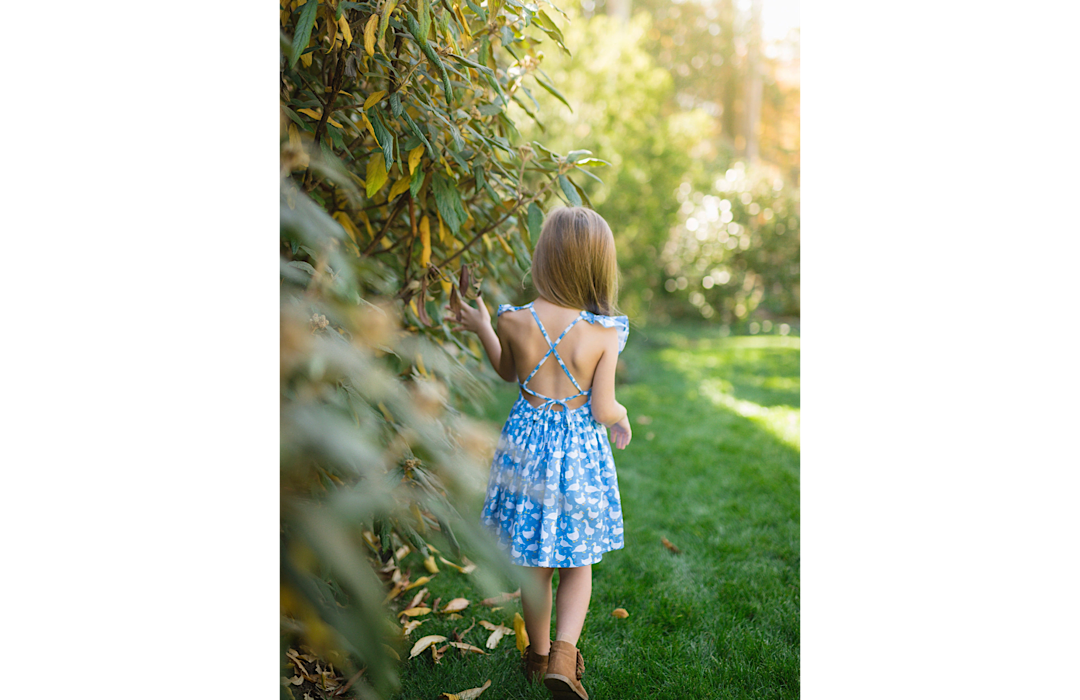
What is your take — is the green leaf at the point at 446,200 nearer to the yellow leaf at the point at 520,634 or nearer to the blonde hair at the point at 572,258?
the blonde hair at the point at 572,258

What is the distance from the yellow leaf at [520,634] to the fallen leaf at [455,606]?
0.97 feet

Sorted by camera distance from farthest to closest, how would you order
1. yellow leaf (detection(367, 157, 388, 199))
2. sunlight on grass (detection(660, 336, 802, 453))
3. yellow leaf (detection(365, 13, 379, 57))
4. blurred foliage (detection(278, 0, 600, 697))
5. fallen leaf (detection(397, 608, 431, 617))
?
sunlight on grass (detection(660, 336, 802, 453))
fallen leaf (detection(397, 608, 431, 617))
yellow leaf (detection(367, 157, 388, 199))
yellow leaf (detection(365, 13, 379, 57))
blurred foliage (detection(278, 0, 600, 697))

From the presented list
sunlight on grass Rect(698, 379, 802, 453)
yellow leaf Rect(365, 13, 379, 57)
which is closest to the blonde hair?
yellow leaf Rect(365, 13, 379, 57)

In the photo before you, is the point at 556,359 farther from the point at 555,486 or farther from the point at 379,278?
the point at 379,278

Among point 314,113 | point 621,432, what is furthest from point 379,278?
point 621,432

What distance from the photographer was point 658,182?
28.5ft

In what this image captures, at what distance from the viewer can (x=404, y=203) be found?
1.73 m

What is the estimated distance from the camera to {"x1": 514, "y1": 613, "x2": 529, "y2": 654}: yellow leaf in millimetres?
2207

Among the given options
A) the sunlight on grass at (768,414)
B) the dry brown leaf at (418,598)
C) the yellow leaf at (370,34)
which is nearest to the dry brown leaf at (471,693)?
the dry brown leaf at (418,598)

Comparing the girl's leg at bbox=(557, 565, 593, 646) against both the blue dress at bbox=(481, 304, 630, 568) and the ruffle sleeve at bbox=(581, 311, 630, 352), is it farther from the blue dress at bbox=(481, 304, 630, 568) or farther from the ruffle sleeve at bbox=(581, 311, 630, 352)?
the ruffle sleeve at bbox=(581, 311, 630, 352)

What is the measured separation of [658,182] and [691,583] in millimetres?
6823

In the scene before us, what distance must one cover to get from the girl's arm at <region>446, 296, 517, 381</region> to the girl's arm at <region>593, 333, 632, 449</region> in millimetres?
285
